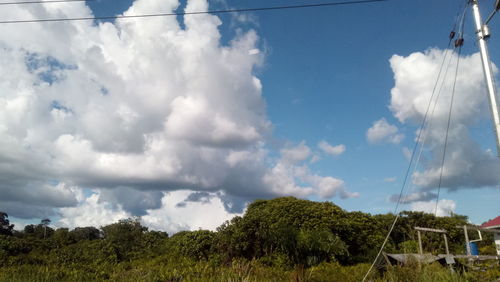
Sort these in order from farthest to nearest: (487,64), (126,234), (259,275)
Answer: (126,234) < (259,275) < (487,64)

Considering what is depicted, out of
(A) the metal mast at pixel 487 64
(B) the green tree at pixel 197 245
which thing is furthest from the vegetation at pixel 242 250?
(A) the metal mast at pixel 487 64

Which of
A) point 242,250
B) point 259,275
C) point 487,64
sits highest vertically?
point 487,64

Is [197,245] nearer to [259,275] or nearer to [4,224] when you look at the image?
[259,275]

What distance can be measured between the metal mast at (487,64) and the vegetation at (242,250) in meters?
4.56

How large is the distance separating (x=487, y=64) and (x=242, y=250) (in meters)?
12.8

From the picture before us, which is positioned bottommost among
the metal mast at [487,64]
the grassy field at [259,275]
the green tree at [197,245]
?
the grassy field at [259,275]

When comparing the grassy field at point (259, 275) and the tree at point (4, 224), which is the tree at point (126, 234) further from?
the tree at point (4, 224)

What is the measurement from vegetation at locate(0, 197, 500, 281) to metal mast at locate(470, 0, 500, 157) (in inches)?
179

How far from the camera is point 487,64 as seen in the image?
11.5 metres

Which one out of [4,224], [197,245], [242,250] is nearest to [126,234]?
[197,245]

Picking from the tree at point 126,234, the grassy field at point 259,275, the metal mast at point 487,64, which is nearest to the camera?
the grassy field at point 259,275

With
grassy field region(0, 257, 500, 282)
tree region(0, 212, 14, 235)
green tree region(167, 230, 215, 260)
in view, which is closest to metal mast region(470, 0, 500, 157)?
grassy field region(0, 257, 500, 282)

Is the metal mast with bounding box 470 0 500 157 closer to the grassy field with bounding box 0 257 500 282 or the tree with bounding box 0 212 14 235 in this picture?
the grassy field with bounding box 0 257 500 282

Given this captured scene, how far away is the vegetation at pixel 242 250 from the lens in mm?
13430
